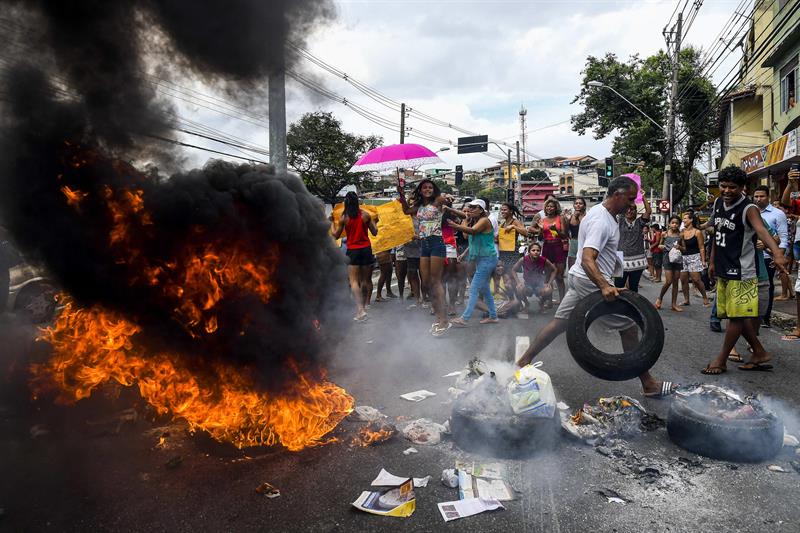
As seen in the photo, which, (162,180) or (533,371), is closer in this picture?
(533,371)

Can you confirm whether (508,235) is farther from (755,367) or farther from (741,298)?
(755,367)

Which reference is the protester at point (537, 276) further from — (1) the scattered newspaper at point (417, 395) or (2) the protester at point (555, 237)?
(1) the scattered newspaper at point (417, 395)

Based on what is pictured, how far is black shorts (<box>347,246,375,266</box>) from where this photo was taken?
928cm

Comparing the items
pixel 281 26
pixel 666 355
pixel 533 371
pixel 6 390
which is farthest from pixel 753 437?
pixel 6 390

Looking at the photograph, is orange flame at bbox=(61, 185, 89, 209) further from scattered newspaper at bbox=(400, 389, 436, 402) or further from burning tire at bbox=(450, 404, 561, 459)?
burning tire at bbox=(450, 404, 561, 459)

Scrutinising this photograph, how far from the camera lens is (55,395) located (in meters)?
4.39

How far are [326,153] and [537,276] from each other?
18710 millimetres

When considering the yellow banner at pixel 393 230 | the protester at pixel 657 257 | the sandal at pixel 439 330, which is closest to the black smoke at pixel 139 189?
the sandal at pixel 439 330

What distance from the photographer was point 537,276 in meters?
10.1

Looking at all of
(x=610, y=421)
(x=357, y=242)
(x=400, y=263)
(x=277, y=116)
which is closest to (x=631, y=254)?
(x=610, y=421)

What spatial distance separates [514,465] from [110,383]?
3467 millimetres

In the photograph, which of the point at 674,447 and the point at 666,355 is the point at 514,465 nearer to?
the point at 674,447

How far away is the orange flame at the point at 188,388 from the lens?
150 inches

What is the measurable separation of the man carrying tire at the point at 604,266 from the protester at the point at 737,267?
1.27 meters
